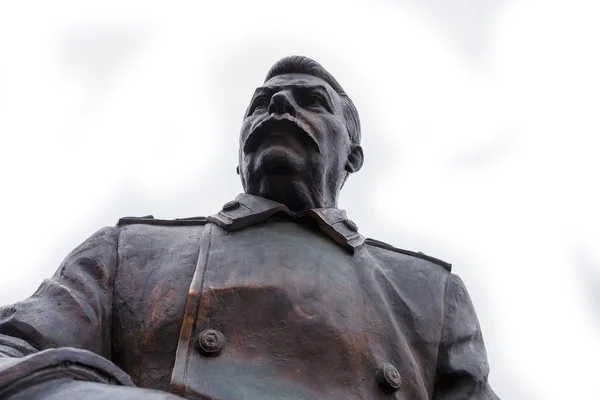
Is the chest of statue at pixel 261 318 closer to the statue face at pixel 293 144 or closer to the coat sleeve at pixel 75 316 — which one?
the coat sleeve at pixel 75 316

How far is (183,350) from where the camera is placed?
4.61 m

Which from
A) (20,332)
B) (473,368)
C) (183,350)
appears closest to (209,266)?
(183,350)

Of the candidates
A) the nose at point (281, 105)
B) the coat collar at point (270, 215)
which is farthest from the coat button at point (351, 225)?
the nose at point (281, 105)

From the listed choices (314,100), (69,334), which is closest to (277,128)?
(314,100)

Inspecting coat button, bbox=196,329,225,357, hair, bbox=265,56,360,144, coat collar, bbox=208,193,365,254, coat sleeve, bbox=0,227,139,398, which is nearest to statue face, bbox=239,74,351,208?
coat collar, bbox=208,193,365,254

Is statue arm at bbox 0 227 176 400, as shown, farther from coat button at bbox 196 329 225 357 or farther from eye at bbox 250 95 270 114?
eye at bbox 250 95 270 114

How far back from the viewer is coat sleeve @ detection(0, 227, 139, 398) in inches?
158

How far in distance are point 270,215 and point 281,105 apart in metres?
0.69

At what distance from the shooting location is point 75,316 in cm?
486

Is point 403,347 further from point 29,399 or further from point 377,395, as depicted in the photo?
point 29,399

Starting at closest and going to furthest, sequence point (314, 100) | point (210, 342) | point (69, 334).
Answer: point (210, 342) < point (69, 334) < point (314, 100)

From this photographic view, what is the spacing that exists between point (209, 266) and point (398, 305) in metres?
1.00

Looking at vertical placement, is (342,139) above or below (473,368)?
above

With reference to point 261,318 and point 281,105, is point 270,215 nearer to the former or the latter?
point 281,105
